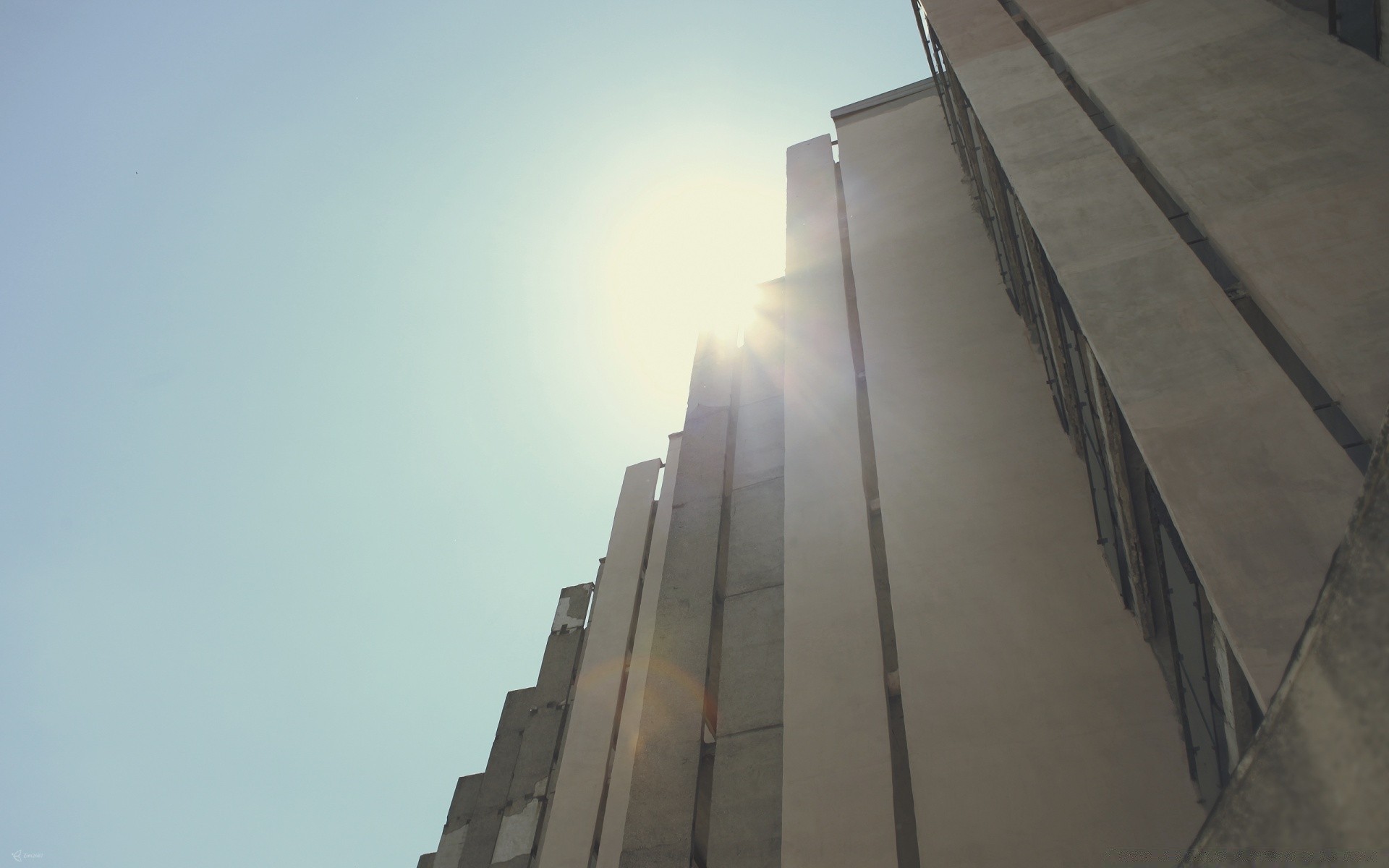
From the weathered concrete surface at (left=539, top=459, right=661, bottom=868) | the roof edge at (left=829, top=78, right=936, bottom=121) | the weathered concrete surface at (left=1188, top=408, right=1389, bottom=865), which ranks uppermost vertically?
the roof edge at (left=829, top=78, right=936, bottom=121)

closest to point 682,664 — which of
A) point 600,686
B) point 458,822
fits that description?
point 600,686

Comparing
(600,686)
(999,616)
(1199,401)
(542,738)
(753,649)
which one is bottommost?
(542,738)

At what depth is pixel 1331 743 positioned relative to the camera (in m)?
1.89

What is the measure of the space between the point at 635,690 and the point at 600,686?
1225 millimetres

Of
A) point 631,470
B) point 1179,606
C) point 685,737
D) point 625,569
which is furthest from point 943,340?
point 631,470

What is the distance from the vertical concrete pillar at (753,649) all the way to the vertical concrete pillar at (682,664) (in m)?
0.27

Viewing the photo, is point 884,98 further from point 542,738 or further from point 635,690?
point 542,738

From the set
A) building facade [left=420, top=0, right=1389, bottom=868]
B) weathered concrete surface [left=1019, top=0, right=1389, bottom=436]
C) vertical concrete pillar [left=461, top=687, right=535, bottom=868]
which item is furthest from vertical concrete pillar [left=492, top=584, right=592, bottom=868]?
weathered concrete surface [left=1019, top=0, right=1389, bottom=436]

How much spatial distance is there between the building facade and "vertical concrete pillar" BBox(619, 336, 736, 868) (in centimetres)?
5

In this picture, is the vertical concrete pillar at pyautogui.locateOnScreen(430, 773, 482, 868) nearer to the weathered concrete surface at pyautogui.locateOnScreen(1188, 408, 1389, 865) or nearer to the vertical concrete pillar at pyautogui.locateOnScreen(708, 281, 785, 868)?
the vertical concrete pillar at pyautogui.locateOnScreen(708, 281, 785, 868)

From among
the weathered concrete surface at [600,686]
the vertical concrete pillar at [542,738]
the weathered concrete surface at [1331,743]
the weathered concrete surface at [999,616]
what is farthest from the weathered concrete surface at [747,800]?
the vertical concrete pillar at [542,738]

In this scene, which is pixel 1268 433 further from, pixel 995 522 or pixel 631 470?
pixel 631 470

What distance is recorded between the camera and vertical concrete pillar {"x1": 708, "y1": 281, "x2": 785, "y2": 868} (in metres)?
9.27

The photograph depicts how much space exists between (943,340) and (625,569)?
9.52m
